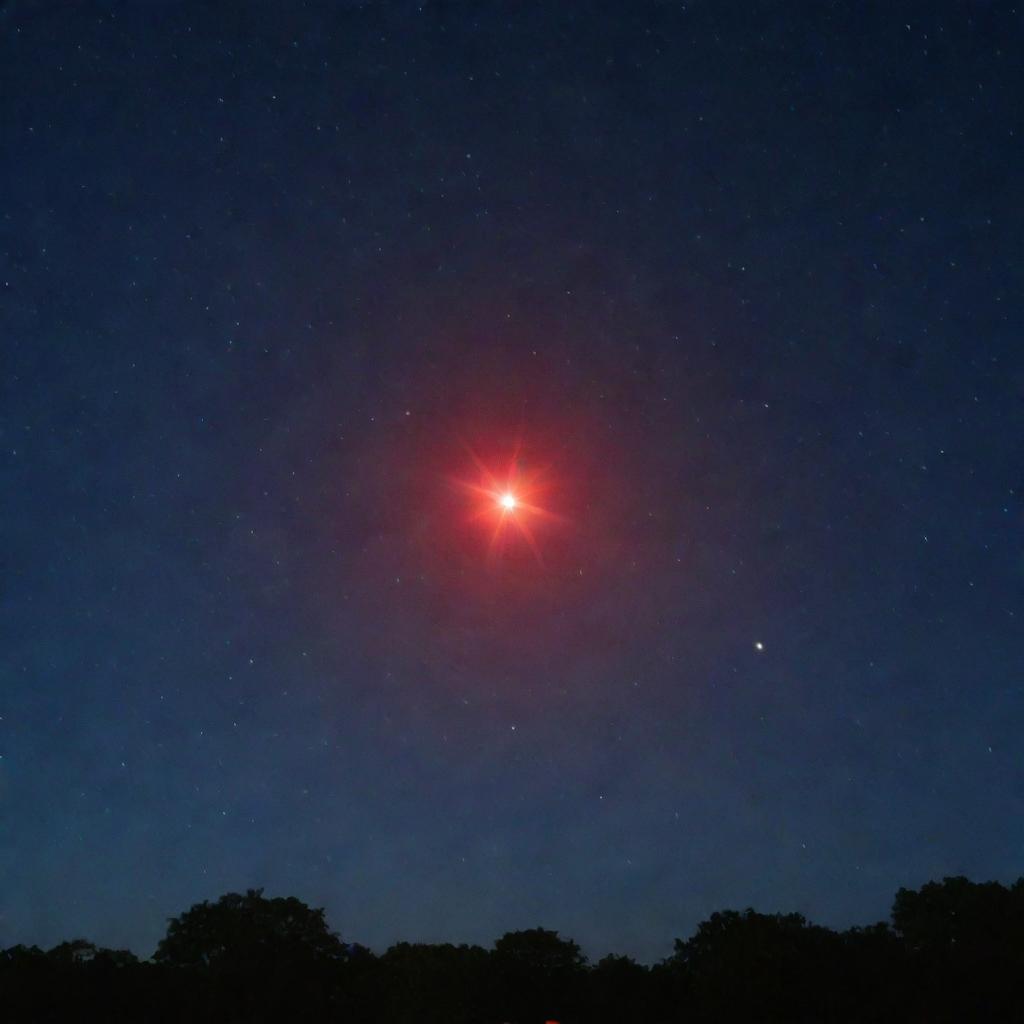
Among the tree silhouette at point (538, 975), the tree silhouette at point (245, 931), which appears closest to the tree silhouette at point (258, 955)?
the tree silhouette at point (245, 931)

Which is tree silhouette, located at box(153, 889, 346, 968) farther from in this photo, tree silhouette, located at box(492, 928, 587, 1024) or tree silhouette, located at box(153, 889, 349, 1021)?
tree silhouette, located at box(492, 928, 587, 1024)

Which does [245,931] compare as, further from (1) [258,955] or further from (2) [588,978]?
(2) [588,978]

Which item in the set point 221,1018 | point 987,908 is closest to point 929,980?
point 987,908

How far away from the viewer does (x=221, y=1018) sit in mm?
56969

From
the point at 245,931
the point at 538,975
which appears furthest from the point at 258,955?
the point at 538,975

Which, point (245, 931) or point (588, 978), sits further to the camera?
point (245, 931)

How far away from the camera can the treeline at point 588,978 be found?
170 feet

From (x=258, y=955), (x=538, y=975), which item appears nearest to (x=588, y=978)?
(x=538, y=975)

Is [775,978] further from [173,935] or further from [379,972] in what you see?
[173,935]

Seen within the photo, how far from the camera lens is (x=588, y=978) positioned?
62.9 metres

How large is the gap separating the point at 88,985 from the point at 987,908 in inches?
2374

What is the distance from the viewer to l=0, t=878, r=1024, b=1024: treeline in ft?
170

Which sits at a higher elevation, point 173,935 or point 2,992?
point 173,935

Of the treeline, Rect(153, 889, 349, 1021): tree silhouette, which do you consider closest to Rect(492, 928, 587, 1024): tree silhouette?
the treeline
